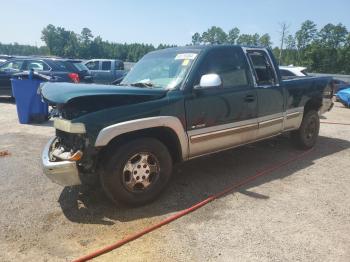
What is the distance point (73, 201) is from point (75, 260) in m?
1.31

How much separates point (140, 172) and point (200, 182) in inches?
47.0

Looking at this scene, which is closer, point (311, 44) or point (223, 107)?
point (223, 107)

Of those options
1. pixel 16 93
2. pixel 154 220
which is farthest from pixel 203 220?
pixel 16 93

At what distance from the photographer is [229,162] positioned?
18.7ft

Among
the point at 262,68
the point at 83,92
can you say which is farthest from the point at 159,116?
the point at 262,68

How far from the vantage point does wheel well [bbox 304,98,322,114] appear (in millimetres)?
6559

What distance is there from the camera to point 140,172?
3.91 metres

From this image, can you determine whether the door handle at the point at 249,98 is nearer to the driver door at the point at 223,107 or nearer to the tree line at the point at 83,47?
the driver door at the point at 223,107

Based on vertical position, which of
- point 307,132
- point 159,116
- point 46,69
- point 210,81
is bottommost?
point 307,132

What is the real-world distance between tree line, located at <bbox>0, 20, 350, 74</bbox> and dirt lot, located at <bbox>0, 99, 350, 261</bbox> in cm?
5392

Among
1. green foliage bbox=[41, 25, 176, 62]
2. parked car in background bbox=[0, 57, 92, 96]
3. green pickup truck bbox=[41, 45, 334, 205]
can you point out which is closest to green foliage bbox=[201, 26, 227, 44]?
green foliage bbox=[41, 25, 176, 62]

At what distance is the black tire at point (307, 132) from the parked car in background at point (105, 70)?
12.8 meters

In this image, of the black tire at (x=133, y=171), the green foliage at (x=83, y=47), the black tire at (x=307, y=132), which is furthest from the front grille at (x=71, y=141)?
the green foliage at (x=83, y=47)

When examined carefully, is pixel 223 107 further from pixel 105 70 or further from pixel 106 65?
pixel 106 65
